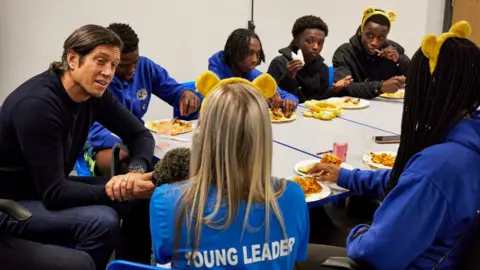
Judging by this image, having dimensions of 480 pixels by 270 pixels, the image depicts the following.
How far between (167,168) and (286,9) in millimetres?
3846

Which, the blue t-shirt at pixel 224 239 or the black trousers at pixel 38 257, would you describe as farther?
the black trousers at pixel 38 257

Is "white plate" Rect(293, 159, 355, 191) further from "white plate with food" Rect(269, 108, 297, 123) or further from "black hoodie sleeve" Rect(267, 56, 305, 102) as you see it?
"black hoodie sleeve" Rect(267, 56, 305, 102)

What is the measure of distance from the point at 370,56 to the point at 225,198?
10.2ft

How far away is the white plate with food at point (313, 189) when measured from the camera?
197cm

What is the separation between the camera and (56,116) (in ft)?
6.36

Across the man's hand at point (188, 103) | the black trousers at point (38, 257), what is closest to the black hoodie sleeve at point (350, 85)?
the man's hand at point (188, 103)

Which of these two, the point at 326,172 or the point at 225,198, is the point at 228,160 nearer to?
the point at 225,198

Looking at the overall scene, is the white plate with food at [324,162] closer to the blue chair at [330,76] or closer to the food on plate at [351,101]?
the food on plate at [351,101]

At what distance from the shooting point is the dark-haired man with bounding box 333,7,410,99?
13.0 feet

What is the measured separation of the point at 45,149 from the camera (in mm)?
1895

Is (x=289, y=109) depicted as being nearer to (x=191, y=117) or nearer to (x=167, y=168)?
(x=191, y=117)

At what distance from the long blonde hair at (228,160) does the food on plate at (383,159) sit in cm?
113

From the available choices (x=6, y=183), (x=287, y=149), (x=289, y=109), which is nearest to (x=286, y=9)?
(x=289, y=109)

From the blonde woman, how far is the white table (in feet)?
2.35
